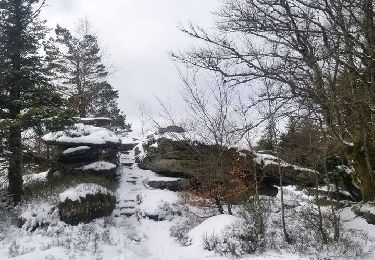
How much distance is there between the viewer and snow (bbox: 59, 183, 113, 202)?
49.3 ft

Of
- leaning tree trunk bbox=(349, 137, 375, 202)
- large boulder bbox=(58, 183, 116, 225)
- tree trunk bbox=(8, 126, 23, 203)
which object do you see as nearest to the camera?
leaning tree trunk bbox=(349, 137, 375, 202)

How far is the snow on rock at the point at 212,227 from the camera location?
13.2 metres

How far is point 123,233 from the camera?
14805mm

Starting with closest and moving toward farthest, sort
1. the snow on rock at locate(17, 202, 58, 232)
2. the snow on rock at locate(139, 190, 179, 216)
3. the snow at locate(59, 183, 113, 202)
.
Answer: the snow on rock at locate(17, 202, 58, 232), the snow at locate(59, 183, 113, 202), the snow on rock at locate(139, 190, 179, 216)

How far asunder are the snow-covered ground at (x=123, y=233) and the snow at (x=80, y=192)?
706mm

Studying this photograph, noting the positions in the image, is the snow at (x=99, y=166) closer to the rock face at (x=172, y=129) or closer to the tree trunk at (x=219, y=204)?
the rock face at (x=172, y=129)

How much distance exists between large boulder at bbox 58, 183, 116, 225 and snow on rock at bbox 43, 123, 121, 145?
3880 mm

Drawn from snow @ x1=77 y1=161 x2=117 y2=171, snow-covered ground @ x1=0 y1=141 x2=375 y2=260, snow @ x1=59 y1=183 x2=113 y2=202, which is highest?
snow @ x1=77 y1=161 x2=117 y2=171

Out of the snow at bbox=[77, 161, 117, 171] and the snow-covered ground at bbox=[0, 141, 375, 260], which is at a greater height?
the snow at bbox=[77, 161, 117, 171]

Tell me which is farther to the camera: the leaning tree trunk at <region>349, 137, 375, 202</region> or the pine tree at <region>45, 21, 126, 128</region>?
the pine tree at <region>45, 21, 126, 128</region>

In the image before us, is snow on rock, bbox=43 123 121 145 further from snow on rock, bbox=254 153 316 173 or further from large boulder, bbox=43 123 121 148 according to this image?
snow on rock, bbox=254 153 316 173

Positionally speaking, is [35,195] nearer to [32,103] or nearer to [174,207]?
[32,103]

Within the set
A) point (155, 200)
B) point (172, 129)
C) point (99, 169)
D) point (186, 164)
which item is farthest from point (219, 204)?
point (99, 169)

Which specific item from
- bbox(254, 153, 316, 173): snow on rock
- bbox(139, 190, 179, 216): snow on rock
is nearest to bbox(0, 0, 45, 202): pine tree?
bbox(139, 190, 179, 216): snow on rock
